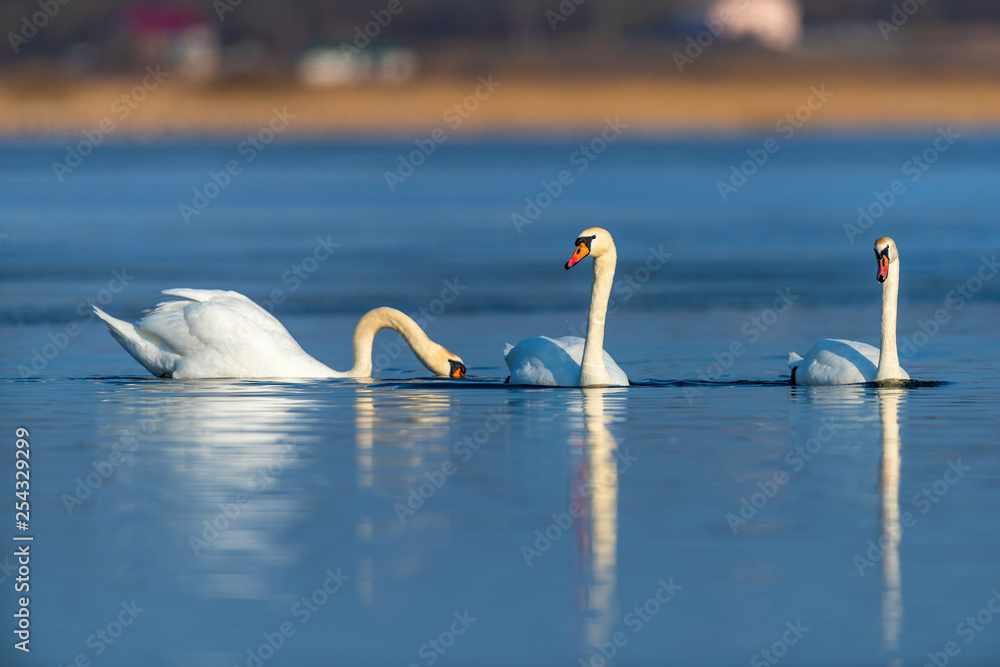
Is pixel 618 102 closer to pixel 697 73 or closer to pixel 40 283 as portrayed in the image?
pixel 697 73

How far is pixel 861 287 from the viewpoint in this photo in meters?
19.7

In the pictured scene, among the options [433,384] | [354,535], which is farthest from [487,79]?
[354,535]

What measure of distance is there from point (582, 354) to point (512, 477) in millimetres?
3523

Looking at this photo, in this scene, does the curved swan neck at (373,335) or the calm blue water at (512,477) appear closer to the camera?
the calm blue water at (512,477)
